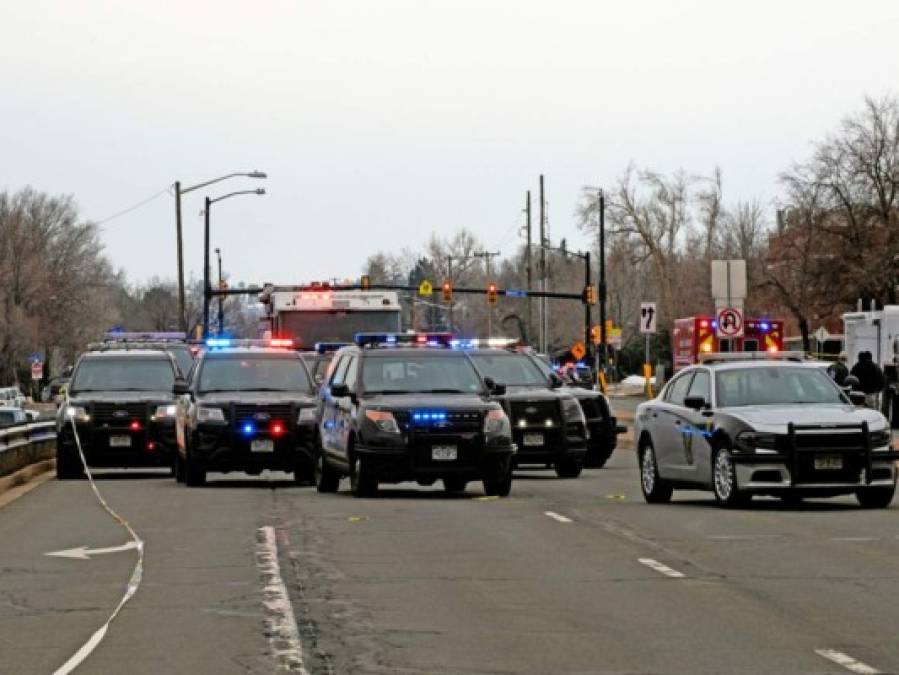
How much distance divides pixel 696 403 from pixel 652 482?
1.83m

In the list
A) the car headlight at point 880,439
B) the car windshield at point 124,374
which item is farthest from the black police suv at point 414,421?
the car windshield at point 124,374

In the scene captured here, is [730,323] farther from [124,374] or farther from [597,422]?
[124,374]

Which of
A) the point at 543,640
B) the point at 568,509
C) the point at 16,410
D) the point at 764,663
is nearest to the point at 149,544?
the point at 568,509

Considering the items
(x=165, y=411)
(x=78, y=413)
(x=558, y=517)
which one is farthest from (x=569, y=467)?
(x=558, y=517)

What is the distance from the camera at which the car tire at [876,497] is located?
21.8 meters

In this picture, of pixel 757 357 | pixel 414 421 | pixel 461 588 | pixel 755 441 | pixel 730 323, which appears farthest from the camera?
pixel 730 323

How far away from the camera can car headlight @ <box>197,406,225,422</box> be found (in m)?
27.7

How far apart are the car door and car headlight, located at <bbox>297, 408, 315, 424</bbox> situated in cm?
588

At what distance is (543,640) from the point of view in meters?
11.6

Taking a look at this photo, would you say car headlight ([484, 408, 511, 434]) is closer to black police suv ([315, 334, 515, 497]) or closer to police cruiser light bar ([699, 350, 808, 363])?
black police suv ([315, 334, 515, 497])

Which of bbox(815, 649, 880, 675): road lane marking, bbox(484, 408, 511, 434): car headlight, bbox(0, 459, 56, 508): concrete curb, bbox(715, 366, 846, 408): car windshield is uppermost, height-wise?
bbox(715, 366, 846, 408): car windshield

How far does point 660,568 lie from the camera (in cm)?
1560

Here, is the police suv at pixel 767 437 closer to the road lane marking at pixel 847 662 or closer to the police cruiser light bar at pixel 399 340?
the police cruiser light bar at pixel 399 340

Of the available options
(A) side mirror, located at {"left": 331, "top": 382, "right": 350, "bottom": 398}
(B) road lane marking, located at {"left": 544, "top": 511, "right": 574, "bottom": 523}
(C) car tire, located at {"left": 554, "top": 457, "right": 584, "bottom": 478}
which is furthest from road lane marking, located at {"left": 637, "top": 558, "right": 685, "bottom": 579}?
(C) car tire, located at {"left": 554, "top": 457, "right": 584, "bottom": 478}
